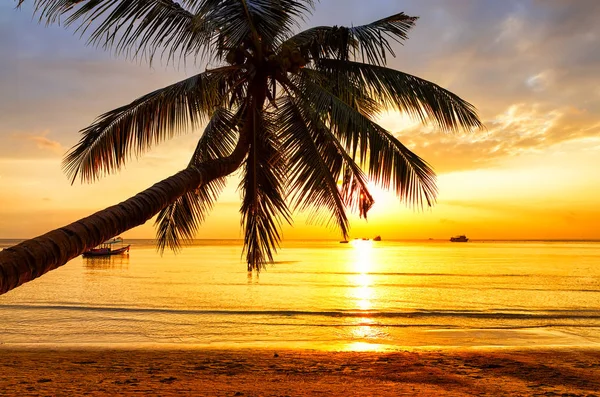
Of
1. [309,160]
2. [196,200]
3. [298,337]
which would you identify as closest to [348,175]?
[309,160]

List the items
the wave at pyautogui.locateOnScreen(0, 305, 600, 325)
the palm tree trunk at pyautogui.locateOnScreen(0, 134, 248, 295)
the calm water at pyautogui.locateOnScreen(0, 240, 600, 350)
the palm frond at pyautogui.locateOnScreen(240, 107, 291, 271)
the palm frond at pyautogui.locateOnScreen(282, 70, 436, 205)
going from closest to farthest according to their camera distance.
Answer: the palm tree trunk at pyautogui.locateOnScreen(0, 134, 248, 295), the palm frond at pyautogui.locateOnScreen(282, 70, 436, 205), the palm frond at pyautogui.locateOnScreen(240, 107, 291, 271), the calm water at pyautogui.locateOnScreen(0, 240, 600, 350), the wave at pyautogui.locateOnScreen(0, 305, 600, 325)

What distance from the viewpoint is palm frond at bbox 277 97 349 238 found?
26.3ft

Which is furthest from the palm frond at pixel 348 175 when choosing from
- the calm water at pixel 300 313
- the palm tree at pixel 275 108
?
the calm water at pixel 300 313

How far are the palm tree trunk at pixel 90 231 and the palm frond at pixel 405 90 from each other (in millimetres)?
2512

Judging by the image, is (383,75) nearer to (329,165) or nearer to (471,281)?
(329,165)

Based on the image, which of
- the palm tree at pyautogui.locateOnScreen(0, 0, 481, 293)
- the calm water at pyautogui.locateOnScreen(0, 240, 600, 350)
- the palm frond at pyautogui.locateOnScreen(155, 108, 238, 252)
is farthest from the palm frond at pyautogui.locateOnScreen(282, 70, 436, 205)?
the calm water at pyautogui.locateOnScreen(0, 240, 600, 350)

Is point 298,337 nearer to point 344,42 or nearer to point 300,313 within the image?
point 300,313

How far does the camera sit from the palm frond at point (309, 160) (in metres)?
8.03

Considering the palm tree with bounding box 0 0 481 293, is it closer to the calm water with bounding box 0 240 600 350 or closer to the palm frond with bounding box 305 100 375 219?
the palm frond with bounding box 305 100 375 219

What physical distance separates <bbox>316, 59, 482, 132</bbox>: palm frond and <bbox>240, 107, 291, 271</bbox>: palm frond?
1434 millimetres

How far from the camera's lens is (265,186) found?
8922 millimetres

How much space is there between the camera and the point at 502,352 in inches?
399

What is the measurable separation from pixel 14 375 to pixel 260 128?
18.1 ft

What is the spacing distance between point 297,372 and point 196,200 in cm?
390
